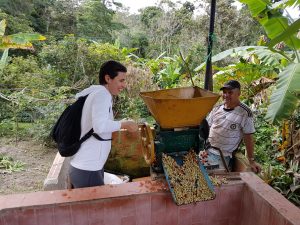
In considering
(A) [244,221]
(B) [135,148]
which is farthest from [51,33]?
(A) [244,221]

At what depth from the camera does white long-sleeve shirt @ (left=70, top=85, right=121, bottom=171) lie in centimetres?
216

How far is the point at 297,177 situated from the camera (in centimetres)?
316

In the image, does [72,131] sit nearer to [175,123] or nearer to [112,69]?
[112,69]

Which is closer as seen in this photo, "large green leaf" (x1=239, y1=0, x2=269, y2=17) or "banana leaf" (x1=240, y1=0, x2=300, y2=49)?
"banana leaf" (x1=240, y1=0, x2=300, y2=49)

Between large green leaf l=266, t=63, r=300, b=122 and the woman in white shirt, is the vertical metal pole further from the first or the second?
the woman in white shirt

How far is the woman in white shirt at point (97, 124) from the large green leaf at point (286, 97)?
45.1 inches

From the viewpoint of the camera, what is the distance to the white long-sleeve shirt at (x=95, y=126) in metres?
2.16

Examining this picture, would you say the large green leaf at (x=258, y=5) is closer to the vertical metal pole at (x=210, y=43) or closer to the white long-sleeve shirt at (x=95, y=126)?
the vertical metal pole at (x=210, y=43)

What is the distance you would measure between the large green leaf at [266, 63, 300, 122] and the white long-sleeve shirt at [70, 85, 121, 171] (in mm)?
1263

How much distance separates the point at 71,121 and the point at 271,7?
8.00 ft

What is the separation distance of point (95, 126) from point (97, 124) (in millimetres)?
26

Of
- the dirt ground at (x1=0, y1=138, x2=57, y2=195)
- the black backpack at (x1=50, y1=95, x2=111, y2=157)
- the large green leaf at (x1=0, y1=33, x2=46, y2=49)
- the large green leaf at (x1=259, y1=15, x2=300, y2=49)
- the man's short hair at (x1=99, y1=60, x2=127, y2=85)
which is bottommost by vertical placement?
the dirt ground at (x1=0, y1=138, x2=57, y2=195)

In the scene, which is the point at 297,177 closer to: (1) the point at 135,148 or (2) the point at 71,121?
(1) the point at 135,148

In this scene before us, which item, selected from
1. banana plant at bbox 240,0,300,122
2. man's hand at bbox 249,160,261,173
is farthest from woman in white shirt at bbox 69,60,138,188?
man's hand at bbox 249,160,261,173
